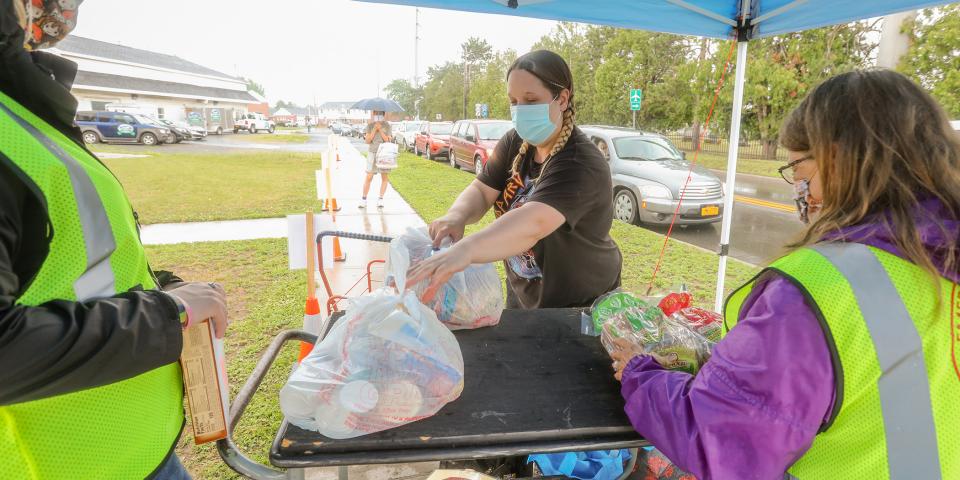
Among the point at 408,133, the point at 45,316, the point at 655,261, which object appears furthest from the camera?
the point at 408,133

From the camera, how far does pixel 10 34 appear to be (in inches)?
33.2

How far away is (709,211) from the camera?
807 cm

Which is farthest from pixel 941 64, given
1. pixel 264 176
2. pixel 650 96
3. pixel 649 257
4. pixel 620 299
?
pixel 264 176

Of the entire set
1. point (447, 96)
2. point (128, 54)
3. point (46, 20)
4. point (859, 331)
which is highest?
point (128, 54)

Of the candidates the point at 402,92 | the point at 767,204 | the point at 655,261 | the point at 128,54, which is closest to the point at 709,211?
the point at 655,261

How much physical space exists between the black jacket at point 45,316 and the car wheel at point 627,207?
316 inches

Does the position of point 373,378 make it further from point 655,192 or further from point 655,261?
point 655,192

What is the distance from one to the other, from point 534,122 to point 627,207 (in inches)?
268

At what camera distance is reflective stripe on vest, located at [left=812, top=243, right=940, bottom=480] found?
908mm

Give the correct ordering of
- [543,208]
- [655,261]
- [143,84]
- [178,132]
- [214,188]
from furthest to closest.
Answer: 1. [143,84]
2. [178,132]
3. [214,188]
4. [655,261]
5. [543,208]

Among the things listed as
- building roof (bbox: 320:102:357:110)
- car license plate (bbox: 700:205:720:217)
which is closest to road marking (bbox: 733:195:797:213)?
car license plate (bbox: 700:205:720:217)

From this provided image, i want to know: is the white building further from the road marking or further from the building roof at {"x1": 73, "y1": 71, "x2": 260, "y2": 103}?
the road marking

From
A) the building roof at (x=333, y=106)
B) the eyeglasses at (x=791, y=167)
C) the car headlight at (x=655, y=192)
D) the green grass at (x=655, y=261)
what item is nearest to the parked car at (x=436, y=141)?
the green grass at (x=655, y=261)

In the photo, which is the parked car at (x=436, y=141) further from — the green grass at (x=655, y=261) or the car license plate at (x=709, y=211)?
the car license plate at (x=709, y=211)
